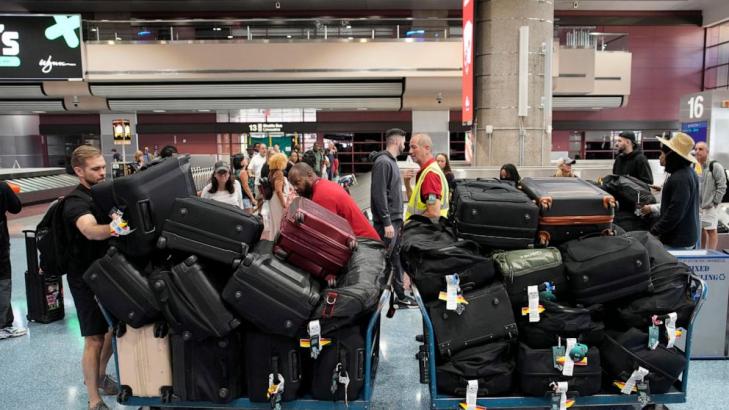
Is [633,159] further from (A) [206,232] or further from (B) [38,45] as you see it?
(B) [38,45]

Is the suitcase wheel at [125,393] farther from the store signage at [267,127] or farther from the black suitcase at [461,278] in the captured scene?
the store signage at [267,127]

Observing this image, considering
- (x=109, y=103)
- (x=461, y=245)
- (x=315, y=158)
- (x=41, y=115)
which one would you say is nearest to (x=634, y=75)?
(x=315, y=158)

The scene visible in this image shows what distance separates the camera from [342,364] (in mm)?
2670

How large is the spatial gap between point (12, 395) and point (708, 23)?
2523cm

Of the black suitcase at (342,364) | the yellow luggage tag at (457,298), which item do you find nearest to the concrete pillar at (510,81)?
the yellow luggage tag at (457,298)

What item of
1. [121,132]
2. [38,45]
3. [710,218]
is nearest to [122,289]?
[710,218]

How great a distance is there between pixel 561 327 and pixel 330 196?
6.15 ft

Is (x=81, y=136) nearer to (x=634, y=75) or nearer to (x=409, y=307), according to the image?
(x=409, y=307)

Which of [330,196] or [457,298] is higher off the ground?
[330,196]

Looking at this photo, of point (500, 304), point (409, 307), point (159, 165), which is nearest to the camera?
point (500, 304)

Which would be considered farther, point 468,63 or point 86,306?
point 468,63

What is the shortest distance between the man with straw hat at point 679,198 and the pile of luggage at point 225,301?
2.81 metres

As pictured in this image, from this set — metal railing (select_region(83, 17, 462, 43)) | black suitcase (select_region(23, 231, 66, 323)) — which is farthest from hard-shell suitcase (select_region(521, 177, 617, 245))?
metal railing (select_region(83, 17, 462, 43))

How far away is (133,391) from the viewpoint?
A: 2832 millimetres
